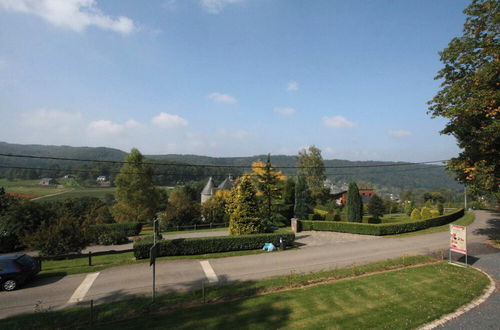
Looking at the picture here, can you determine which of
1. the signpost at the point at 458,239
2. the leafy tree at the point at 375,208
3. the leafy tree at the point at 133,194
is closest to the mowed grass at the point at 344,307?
the signpost at the point at 458,239

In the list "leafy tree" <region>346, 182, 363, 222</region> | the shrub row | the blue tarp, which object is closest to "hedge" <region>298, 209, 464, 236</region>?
"leafy tree" <region>346, 182, 363, 222</region>

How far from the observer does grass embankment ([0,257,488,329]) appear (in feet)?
25.5

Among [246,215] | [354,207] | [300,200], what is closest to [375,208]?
[354,207]

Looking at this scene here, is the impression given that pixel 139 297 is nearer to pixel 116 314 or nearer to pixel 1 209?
pixel 116 314

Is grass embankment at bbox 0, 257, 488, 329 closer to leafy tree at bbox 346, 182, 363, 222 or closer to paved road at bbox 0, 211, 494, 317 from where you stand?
paved road at bbox 0, 211, 494, 317

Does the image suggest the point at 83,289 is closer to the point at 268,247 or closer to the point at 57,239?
the point at 57,239

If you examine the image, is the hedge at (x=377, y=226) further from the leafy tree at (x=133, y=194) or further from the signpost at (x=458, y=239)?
the leafy tree at (x=133, y=194)

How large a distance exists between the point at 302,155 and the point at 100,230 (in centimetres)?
4348

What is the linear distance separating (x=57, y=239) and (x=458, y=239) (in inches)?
899

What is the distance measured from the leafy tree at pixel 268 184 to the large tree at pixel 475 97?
15761mm

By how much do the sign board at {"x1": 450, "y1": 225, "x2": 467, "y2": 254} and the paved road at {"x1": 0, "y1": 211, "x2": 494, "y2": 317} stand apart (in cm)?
327

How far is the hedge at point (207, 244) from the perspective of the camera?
16.6 metres

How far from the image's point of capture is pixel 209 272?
46.4 ft

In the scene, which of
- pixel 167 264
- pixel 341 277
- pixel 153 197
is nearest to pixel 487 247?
pixel 341 277
